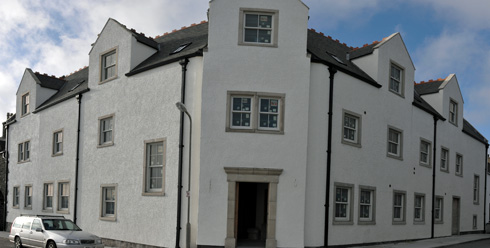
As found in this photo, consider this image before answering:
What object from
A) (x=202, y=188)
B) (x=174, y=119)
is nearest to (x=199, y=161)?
(x=202, y=188)

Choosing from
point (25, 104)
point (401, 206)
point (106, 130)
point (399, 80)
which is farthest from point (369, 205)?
point (25, 104)

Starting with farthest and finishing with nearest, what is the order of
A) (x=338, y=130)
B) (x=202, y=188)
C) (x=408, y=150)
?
(x=408, y=150), (x=338, y=130), (x=202, y=188)

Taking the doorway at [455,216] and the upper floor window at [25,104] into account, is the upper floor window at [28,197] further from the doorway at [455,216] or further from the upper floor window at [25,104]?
the doorway at [455,216]

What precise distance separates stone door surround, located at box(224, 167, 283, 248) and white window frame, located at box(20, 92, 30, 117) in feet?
62.3

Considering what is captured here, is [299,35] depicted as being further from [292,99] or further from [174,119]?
[174,119]

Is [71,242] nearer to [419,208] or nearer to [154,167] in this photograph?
[154,167]

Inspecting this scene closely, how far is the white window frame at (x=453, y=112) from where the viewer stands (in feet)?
93.7

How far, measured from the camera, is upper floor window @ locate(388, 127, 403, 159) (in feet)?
72.7

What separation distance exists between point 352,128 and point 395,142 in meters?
4.17

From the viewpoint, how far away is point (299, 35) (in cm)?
1716

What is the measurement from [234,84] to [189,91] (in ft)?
5.96

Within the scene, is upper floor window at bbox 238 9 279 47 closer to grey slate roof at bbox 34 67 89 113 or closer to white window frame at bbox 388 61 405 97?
white window frame at bbox 388 61 405 97

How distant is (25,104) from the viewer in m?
30.2

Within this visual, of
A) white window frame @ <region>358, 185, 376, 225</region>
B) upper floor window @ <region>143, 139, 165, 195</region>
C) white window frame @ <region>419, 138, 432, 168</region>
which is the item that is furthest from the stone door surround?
white window frame @ <region>419, 138, 432, 168</region>
